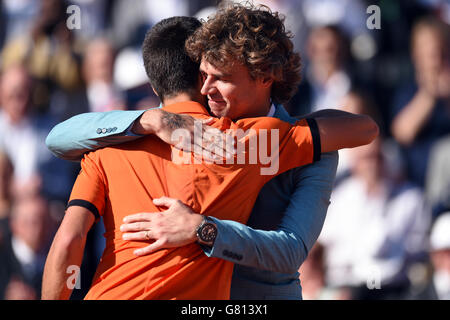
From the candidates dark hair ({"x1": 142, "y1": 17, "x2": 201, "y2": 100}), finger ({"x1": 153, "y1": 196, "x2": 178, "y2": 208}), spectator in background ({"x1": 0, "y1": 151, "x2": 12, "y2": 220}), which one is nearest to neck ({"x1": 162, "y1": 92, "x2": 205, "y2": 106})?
dark hair ({"x1": 142, "y1": 17, "x2": 201, "y2": 100})

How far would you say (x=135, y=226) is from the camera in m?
1.78

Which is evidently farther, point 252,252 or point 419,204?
point 419,204

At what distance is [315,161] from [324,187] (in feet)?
0.29

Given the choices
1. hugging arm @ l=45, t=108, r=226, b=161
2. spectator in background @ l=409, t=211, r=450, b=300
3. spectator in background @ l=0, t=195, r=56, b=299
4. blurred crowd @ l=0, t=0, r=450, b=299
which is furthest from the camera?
spectator in background @ l=0, t=195, r=56, b=299

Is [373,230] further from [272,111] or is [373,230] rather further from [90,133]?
[90,133]

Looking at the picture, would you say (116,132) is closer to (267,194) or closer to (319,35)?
(267,194)

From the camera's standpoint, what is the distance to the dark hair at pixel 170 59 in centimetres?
204

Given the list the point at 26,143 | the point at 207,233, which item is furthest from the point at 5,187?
the point at 207,233

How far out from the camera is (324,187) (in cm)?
201

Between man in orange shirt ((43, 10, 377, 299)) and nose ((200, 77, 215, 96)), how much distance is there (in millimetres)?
96

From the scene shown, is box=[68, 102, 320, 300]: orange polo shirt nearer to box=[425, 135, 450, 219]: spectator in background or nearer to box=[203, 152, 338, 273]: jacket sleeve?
box=[203, 152, 338, 273]: jacket sleeve

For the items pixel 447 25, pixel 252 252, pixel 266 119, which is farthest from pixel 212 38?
pixel 447 25

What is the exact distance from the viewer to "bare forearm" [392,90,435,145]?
4.27m

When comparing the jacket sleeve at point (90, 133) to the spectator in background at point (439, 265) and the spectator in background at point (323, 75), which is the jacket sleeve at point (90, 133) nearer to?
the spectator in background at point (323, 75)
